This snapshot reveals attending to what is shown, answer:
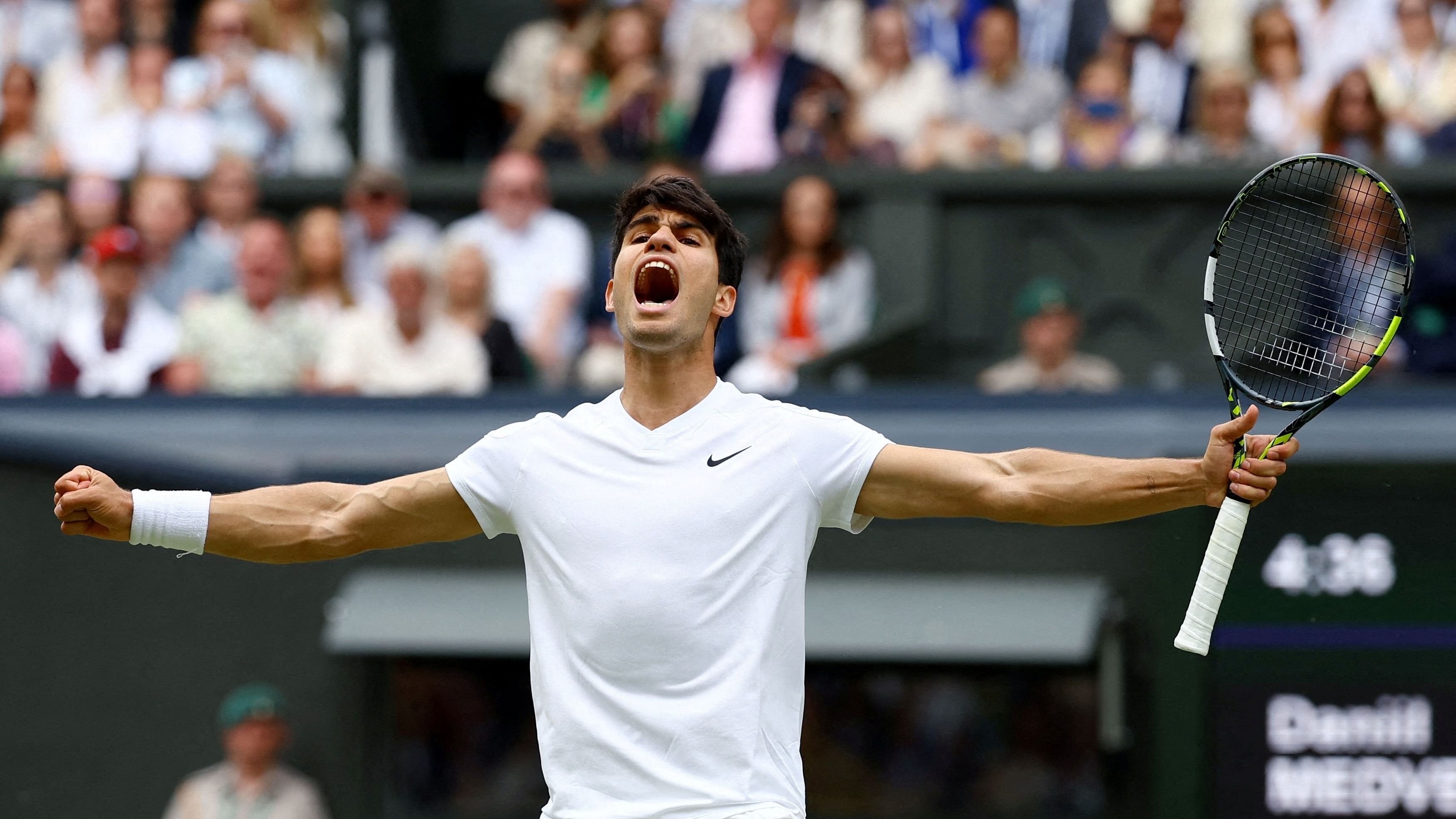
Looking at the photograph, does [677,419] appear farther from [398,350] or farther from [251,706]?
[398,350]

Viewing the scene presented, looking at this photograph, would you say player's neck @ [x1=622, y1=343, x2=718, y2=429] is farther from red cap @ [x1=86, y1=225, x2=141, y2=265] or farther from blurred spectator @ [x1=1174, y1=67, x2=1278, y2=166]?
red cap @ [x1=86, y1=225, x2=141, y2=265]

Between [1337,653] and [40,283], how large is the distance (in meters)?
Answer: 5.97

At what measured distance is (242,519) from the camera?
422 cm

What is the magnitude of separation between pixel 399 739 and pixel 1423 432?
4.36 meters

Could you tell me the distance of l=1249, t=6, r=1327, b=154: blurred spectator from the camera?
30.9ft

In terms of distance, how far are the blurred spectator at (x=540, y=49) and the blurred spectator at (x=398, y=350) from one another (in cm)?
186

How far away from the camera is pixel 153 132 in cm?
1046

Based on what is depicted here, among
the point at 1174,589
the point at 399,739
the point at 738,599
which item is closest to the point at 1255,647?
the point at 1174,589

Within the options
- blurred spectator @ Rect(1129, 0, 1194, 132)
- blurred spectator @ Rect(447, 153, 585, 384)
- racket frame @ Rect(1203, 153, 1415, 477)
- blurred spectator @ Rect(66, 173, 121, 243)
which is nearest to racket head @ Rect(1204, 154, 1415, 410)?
blurred spectator @ Rect(1129, 0, 1194, 132)

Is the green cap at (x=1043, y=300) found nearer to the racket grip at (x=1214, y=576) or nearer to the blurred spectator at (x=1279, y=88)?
the blurred spectator at (x=1279, y=88)

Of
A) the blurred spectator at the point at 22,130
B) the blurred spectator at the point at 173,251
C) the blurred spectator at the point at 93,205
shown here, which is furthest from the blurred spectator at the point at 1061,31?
the blurred spectator at the point at 22,130

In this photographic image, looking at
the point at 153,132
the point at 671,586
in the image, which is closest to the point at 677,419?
the point at 671,586

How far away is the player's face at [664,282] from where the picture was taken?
4062 mm

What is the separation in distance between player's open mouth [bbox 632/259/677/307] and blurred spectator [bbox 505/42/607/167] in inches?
237
